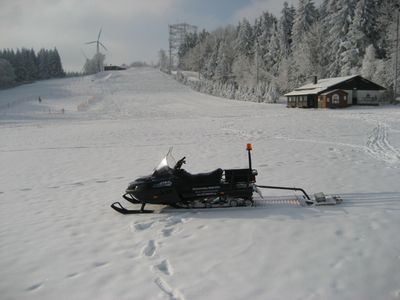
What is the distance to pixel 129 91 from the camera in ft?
269

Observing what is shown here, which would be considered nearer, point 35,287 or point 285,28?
point 35,287

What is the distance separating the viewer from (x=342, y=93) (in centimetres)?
4984

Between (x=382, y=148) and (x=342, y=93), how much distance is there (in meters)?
38.5

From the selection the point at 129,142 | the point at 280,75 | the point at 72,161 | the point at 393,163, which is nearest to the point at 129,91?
the point at 280,75

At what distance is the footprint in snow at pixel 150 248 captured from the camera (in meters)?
5.60

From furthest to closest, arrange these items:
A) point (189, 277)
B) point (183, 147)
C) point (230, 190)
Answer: point (183, 147) < point (230, 190) < point (189, 277)

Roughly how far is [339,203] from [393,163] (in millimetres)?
5276

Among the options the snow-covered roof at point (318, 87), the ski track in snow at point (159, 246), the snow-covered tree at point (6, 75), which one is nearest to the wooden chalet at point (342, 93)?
the snow-covered roof at point (318, 87)

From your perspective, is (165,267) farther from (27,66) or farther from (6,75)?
(27,66)

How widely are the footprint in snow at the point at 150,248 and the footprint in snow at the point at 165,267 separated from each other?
39 centimetres

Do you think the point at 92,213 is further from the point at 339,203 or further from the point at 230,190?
the point at 339,203

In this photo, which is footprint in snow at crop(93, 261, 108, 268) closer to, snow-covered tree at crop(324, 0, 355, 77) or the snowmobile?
the snowmobile

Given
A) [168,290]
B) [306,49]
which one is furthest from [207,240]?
[306,49]

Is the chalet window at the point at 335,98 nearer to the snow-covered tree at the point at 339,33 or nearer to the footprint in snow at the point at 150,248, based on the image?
the snow-covered tree at the point at 339,33
